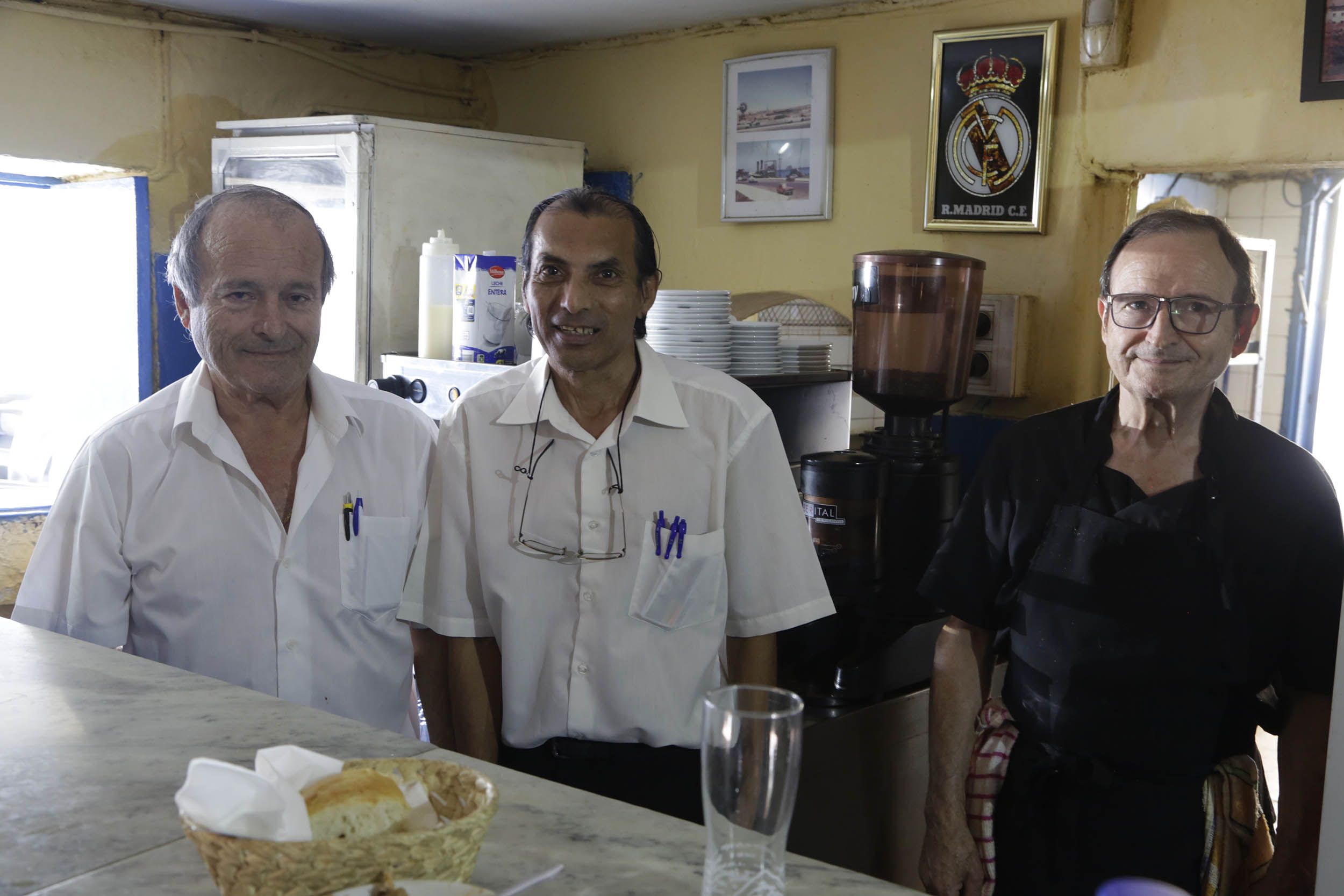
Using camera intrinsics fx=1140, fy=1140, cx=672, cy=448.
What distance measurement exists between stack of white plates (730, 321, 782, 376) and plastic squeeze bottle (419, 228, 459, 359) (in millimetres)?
886

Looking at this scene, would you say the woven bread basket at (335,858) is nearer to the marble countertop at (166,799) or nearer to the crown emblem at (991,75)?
the marble countertop at (166,799)

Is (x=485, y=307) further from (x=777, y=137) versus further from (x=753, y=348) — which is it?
(x=777, y=137)

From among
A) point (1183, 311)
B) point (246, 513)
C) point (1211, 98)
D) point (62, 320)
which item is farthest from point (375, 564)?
point (62, 320)

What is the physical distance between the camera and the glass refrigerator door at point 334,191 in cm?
335

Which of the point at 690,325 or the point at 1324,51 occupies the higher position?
the point at 1324,51

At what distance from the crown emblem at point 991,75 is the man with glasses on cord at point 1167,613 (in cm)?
149

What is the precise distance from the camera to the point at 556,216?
1.71 meters

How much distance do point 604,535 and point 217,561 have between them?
558 millimetres

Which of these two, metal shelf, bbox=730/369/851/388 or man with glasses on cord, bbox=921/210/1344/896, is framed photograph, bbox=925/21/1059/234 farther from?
man with glasses on cord, bbox=921/210/1344/896

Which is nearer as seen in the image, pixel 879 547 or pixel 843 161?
pixel 879 547

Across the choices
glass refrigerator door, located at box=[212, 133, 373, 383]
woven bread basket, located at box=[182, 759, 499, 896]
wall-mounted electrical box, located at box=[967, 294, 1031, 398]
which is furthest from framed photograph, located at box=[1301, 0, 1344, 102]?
woven bread basket, located at box=[182, 759, 499, 896]

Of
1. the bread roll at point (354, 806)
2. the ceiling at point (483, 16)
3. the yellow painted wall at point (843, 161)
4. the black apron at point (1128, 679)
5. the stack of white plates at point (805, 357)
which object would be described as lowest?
the black apron at point (1128, 679)

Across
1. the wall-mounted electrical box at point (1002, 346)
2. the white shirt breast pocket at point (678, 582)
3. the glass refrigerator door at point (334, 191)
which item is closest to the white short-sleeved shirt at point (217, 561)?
the white shirt breast pocket at point (678, 582)

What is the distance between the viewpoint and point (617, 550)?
1706 millimetres
